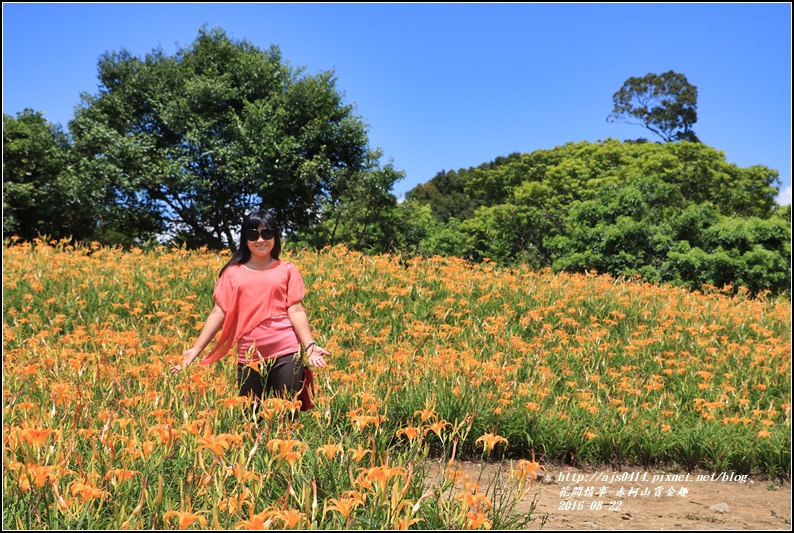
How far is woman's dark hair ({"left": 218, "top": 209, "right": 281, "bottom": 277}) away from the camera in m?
3.92

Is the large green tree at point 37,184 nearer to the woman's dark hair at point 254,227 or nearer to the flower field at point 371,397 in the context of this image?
the flower field at point 371,397

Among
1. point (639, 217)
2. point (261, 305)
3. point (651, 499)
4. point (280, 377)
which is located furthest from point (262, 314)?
point (639, 217)

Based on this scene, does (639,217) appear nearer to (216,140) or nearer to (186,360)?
(216,140)

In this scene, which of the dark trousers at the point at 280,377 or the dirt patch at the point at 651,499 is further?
the dirt patch at the point at 651,499

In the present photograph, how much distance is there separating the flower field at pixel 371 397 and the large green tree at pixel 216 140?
27.9ft

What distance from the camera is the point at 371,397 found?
9.87 ft

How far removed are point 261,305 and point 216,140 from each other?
16.5 metres

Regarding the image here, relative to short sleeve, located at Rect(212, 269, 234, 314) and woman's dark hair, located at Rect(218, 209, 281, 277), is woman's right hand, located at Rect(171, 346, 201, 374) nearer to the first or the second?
short sleeve, located at Rect(212, 269, 234, 314)

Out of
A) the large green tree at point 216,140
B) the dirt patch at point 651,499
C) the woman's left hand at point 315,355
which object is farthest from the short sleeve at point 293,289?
the large green tree at point 216,140

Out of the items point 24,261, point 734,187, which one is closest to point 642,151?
point 734,187

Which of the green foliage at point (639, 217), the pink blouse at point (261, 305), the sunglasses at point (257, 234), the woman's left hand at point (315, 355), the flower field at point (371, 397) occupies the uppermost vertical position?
the green foliage at point (639, 217)

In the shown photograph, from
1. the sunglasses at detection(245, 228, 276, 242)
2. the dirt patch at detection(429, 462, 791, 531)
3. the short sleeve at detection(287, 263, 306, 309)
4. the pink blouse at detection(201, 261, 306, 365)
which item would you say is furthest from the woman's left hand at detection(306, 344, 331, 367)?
the dirt patch at detection(429, 462, 791, 531)

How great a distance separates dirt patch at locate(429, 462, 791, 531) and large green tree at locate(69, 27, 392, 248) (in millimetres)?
15077

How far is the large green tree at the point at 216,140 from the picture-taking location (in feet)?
61.9
